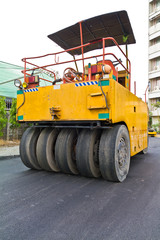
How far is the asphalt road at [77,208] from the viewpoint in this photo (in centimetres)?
199

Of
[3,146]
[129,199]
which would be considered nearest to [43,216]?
[129,199]

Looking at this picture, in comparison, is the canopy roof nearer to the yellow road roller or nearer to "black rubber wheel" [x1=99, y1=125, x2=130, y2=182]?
the yellow road roller

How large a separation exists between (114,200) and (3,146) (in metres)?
7.23

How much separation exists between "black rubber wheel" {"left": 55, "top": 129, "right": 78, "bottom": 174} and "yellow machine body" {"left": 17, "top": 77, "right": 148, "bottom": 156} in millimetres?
412

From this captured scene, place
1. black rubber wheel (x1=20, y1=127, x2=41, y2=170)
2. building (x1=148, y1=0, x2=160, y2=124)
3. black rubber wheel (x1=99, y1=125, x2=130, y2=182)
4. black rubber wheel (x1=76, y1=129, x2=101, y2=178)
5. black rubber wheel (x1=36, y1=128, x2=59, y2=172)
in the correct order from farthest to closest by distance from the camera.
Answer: building (x1=148, y1=0, x2=160, y2=124), black rubber wheel (x1=20, y1=127, x2=41, y2=170), black rubber wheel (x1=36, y1=128, x2=59, y2=172), black rubber wheel (x1=76, y1=129, x2=101, y2=178), black rubber wheel (x1=99, y1=125, x2=130, y2=182)

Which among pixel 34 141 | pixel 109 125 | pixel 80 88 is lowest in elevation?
pixel 34 141

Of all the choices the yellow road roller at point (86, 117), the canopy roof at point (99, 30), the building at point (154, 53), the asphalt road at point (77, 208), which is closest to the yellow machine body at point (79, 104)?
the yellow road roller at point (86, 117)

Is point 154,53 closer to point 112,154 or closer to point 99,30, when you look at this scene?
point 99,30

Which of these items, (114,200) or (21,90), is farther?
(21,90)

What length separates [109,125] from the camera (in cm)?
381

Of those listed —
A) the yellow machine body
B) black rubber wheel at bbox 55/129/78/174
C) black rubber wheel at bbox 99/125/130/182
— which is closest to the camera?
the yellow machine body

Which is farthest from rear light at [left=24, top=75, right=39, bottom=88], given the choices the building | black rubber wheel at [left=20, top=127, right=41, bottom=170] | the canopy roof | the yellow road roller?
the building

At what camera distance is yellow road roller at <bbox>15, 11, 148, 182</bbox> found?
3.48 metres

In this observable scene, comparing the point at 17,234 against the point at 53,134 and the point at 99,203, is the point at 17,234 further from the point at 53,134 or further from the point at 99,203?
the point at 53,134
